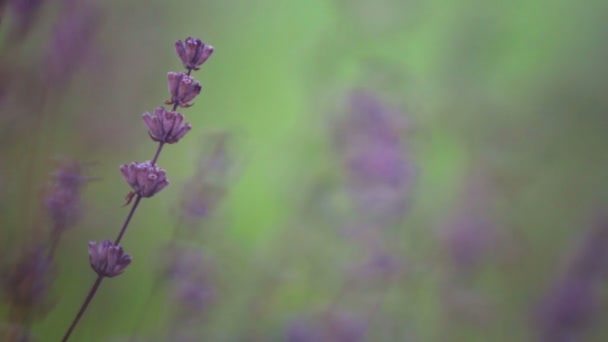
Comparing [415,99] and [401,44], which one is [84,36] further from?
[401,44]

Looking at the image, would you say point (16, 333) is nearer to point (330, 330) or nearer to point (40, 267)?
point (40, 267)

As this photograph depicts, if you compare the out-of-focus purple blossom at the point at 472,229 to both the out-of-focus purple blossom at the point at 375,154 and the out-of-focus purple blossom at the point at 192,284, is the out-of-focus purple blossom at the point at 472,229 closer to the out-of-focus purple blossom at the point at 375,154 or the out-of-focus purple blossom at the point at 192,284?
the out-of-focus purple blossom at the point at 375,154

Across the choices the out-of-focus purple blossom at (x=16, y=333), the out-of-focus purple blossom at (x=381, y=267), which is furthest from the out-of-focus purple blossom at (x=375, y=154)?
the out-of-focus purple blossom at (x=16, y=333)

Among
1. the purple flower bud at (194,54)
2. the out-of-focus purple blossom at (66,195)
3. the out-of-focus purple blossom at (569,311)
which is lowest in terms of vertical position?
the out-of-focus purple blossom at (66,195)

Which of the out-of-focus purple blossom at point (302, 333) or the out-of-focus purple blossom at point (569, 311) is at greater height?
the out-of-focus purple blossom at point (569, 311)

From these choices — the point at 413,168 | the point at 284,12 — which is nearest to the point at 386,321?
the point at 413,168

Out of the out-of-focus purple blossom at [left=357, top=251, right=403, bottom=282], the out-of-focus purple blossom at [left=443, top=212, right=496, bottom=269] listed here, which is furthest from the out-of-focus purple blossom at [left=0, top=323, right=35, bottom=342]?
the out-of-focus purple blossom at [left=443, top=212, right=496, bottom=269]

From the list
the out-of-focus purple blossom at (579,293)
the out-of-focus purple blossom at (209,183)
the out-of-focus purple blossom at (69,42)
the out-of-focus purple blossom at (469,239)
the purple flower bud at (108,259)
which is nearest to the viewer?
the purple flower bud at (108,259)
